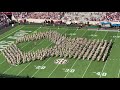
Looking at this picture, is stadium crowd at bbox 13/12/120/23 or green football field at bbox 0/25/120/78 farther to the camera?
stadium crowd at bbox 13/12/120/23

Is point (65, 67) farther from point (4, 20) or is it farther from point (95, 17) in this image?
point (4, 20)

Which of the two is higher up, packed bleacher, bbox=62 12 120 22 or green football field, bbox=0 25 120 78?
packed bleacher, bbox=62 12 120 22

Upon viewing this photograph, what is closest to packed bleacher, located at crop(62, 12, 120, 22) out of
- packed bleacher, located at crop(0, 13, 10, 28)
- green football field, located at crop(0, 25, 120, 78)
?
packed bleacher, located at crop(0, 13, 10, 28)

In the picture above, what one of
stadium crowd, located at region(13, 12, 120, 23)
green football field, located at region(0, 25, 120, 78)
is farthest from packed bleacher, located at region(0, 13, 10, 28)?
green football field, located at region(0, 25, 120, 78)

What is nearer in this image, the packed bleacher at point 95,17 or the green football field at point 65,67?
the green football field at point 65,67

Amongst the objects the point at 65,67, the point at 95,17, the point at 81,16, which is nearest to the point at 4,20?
the point at 81,16

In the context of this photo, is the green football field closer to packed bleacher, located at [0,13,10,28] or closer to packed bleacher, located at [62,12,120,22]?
packed bleacher, located at [0,13,10,28]

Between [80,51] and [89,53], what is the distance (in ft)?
1.55

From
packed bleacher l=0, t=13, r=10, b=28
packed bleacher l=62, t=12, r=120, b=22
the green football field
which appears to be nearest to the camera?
the green football field

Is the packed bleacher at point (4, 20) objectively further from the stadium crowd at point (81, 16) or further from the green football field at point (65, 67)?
the green football field at point (65, 67)

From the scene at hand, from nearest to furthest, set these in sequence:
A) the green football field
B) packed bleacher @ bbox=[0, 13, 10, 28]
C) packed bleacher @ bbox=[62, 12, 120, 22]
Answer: the green football field → packed bleacher @ bbox=[0, 13, 10, 28] → packed bleacher @ bbox=[62, 12, 120, 22]

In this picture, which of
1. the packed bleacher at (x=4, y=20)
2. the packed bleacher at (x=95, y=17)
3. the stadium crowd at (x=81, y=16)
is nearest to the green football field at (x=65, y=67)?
the packed bleacher at (x=4, y=20)

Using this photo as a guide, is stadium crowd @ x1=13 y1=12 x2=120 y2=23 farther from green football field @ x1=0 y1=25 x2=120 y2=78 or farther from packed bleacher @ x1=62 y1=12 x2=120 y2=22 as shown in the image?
green football field @ x1=0 y1=25 x2=120 y2=78
